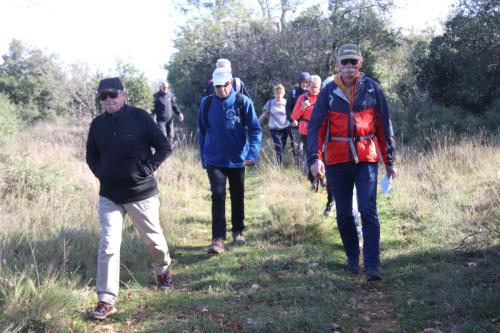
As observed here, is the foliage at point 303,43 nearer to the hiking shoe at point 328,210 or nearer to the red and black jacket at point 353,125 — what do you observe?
the hiking shoe at point 328,210

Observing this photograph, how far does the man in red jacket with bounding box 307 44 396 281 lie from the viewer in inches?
185

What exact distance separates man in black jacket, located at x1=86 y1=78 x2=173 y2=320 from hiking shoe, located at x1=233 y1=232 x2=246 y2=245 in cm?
166

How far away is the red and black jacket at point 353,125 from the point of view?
4.70m

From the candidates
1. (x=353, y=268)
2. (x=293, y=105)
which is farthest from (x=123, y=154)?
(x=293, y=105)

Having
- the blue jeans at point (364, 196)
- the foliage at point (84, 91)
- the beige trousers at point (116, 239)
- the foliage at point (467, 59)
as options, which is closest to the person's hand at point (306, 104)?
the blue jeans at point (364, 196)

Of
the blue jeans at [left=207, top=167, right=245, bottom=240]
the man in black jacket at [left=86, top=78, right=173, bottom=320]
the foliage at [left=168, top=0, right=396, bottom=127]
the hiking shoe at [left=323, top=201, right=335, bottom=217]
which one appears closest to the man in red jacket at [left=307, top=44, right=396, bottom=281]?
the blue jeans at [left=207, top=167, right=245, bottom=240]

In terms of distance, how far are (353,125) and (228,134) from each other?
5.16 feet

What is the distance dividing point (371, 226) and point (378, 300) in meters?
0.69

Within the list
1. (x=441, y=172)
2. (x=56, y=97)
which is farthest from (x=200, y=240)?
(x=56, y=97)

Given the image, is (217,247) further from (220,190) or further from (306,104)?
(306,104)

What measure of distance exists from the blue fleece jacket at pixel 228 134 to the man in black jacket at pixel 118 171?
50.3 inches

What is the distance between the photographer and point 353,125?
4.69m

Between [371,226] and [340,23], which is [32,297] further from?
[340,23]

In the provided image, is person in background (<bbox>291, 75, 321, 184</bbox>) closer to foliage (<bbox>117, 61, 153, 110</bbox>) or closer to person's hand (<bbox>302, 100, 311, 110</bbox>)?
person's hand (<bbox>302, 100, 311, 110</bbox>)
